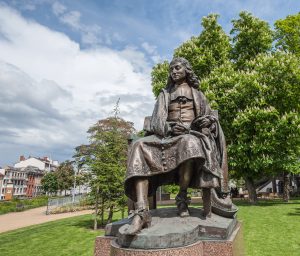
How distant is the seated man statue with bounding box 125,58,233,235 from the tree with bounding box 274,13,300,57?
24.1 metres

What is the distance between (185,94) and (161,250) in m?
2.74

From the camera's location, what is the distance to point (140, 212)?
373 centimetres

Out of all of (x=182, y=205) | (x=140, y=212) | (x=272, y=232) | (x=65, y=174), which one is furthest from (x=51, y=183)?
(x=140, y=212)

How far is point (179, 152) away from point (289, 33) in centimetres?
2730

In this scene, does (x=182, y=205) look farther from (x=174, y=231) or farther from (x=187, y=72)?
(x=187, y=72)

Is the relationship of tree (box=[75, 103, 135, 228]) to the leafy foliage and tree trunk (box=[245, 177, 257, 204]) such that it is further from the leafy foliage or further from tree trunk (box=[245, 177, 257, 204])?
tree trunk (box=[245, 177, 257, 204])

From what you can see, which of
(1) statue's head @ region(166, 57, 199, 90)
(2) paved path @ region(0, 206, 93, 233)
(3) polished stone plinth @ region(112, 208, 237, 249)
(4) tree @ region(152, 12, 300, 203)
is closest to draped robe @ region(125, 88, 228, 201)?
(3) polished stone plinth @ region(112, 208, 237, 249)

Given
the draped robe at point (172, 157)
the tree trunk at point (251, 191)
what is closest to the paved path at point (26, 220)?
the tree trunk at point (251, 191)

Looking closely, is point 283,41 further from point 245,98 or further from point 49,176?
point 49,176

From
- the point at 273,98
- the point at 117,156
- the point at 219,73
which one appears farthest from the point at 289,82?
the point at 117,156

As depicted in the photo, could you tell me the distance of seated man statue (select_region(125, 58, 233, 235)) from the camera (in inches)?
163

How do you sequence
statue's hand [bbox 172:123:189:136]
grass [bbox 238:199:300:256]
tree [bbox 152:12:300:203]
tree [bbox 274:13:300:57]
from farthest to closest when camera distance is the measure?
tree [bbox 274:13:300:57]
tree [bbox 152:12:300:203]
grass [bbox 238:199:300:256]
statue's hand [bbox 172:123:189:136]

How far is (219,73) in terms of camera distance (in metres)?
20.2

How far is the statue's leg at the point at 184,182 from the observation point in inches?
170
